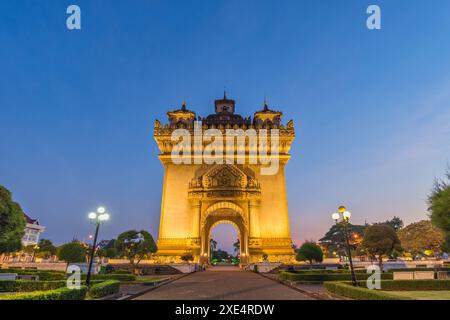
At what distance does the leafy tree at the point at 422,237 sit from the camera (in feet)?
148

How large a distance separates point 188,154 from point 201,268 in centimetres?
1503

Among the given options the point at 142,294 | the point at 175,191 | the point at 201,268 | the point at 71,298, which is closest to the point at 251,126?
the point at 175,191

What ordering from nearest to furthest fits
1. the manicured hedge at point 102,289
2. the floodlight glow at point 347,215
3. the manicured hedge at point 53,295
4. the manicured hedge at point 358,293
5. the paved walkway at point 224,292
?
the manicured hedge at point 53,295 → the manicured hedge at point 358,293 → the manicured hedge at point 102,289 → the paved walkway at point 224,292 → the floodlight glow at point 347,215

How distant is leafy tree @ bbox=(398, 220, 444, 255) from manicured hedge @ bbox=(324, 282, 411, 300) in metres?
39.1

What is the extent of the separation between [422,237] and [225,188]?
107 ft

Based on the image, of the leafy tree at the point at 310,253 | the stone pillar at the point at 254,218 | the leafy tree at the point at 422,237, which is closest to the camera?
the leafy tree at the point at 310,253

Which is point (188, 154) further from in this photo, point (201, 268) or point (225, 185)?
point (201, 268)

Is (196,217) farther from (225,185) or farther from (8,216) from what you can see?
(8,216)

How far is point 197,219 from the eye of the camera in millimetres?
37406

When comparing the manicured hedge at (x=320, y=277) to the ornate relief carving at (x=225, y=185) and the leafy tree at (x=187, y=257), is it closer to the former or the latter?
the leafy tree at (x=187, y=257)

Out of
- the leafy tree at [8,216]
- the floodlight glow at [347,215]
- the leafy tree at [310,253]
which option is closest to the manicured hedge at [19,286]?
the leafy tree at [8,216]

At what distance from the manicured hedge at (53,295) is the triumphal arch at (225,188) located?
2643 cm

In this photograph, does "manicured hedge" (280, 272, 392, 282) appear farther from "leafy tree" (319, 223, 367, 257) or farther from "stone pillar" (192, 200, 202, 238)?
"leafy tree" (319, 223, 367, 257)

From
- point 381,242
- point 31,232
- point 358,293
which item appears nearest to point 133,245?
point 381,242
